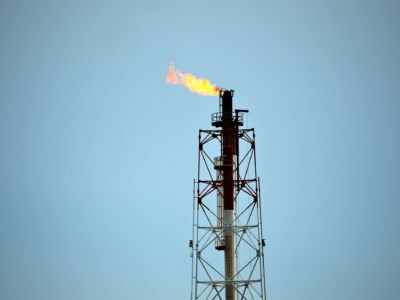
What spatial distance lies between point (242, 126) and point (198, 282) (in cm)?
1633

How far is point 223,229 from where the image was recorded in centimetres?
9219

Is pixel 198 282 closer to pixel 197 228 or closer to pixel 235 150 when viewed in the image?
pixel 197 228

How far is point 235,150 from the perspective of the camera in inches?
3740

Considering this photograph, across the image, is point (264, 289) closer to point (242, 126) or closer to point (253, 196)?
point (253, 196)

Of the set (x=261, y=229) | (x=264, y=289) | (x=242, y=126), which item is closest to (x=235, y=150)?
(x=242, y=126)

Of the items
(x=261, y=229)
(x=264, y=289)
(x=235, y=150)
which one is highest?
(x=235, y=150)

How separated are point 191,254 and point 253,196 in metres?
8.17

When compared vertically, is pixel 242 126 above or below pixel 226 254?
above

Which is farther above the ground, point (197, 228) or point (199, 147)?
point (199, 147)

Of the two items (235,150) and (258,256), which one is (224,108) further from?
Answer: (258,256)

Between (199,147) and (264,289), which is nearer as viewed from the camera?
(264,289)

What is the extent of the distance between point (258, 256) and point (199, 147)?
1246 centimetres

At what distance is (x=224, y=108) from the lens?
96188mm

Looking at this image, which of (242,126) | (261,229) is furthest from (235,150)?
(261,229)
